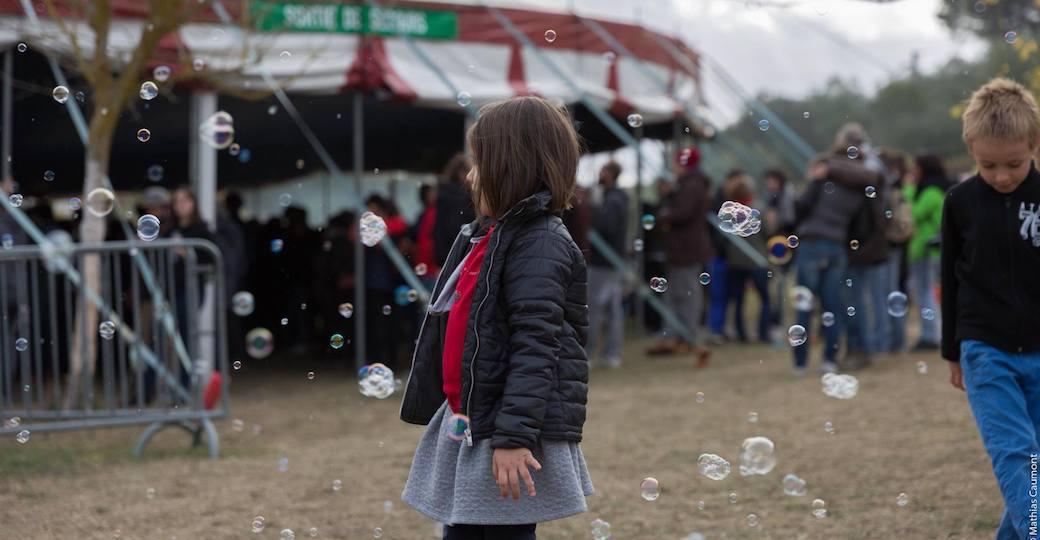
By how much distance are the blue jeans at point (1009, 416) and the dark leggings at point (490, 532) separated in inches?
58.8

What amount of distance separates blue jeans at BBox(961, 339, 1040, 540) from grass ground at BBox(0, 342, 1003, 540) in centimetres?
109

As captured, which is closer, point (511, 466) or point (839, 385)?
point (511, 466)

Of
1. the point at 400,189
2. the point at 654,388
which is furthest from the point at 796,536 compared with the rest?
the point at 400,189

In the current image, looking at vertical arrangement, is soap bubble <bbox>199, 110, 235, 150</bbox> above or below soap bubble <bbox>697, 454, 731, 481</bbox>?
above

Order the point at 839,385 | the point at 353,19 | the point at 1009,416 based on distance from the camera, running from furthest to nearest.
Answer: the point at 353,19
the point at 839,385
the point at 1009,416

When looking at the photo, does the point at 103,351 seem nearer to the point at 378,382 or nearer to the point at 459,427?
the point at 378,382

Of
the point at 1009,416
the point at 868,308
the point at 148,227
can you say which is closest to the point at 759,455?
the point at 1009,416

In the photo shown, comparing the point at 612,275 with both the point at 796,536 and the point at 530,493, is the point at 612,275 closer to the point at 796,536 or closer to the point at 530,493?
the point at 796,536

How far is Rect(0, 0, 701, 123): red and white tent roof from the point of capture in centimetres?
947

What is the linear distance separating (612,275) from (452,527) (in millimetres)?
8662

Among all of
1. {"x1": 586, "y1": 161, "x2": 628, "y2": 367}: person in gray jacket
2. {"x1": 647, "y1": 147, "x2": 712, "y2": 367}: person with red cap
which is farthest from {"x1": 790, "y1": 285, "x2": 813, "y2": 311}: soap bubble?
{"x1": 586, "y1": 161, "x2": 628, "y2": 367}: person in gray jacket

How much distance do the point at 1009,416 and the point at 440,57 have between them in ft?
28.2

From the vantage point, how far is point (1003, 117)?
12.4 ft

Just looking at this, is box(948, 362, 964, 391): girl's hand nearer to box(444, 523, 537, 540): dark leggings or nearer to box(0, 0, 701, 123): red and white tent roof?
box(444, 523, 537, 540): dark leggings
